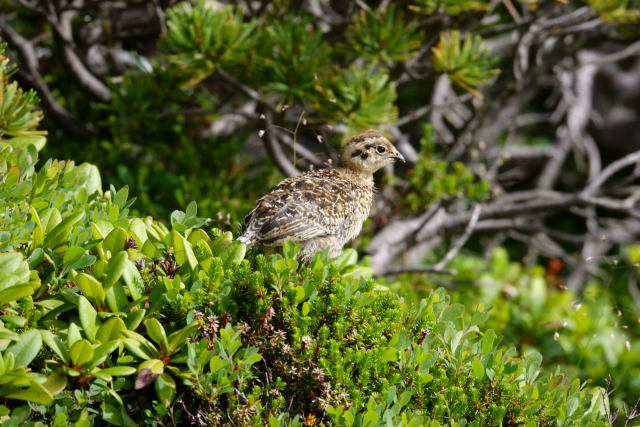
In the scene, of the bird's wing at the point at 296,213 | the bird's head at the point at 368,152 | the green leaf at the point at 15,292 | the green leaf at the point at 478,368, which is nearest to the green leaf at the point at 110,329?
the green leaf at the point at 15,292

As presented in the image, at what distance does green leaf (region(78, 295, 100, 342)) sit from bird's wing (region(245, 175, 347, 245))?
1450mm

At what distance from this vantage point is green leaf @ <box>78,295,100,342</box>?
117 inches

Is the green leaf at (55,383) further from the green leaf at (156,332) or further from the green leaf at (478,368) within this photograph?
the green leaf at (478,368)

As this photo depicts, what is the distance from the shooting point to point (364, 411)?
10.6ft

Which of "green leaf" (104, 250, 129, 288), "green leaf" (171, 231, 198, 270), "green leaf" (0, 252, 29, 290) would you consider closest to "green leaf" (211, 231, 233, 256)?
"green leaf" (171, 231, 198, 270)

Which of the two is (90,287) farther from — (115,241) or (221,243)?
(221,243)

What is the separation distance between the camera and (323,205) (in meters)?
4.71

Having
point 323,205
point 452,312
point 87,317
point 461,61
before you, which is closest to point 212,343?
point 87,317

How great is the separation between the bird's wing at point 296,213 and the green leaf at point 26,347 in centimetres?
168

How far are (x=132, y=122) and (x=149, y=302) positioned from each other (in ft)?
10.2

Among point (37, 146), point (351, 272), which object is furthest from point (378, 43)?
point (37, 146)

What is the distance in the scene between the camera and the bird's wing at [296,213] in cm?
439

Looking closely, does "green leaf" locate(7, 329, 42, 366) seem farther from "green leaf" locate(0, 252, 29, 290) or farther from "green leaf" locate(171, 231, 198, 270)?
"green leaf" locate(171, 231, 198, 270)

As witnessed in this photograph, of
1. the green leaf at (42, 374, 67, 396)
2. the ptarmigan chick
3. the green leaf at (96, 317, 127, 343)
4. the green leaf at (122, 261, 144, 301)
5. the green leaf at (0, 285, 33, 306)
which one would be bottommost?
the ptarmigan chick
